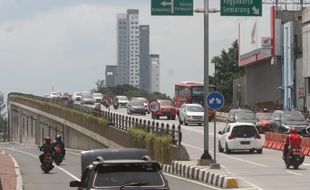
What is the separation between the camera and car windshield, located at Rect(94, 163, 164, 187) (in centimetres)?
1084

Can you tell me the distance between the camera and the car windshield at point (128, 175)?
10.8 m

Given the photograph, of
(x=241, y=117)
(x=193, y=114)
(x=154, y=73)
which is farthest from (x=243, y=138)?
(x=154, y=73)

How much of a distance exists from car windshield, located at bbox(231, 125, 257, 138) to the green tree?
7784 centimetres

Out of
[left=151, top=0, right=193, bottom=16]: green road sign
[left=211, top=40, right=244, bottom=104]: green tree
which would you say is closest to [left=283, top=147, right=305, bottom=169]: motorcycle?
[left=151, top=0, right=193, bottom=16]: green road sign

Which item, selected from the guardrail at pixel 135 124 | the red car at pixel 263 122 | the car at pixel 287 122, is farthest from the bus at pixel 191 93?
the car at pixel 287 122

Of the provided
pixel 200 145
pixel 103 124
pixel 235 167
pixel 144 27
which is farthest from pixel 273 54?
pixel 144 27

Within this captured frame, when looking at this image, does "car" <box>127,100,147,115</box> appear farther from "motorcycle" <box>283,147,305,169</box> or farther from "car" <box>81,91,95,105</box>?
"motorcycle" <box>283,147,305,169</box>

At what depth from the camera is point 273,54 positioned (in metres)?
71.2

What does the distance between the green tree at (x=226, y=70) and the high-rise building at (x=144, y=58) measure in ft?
216

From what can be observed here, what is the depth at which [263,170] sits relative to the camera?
26.9 metres

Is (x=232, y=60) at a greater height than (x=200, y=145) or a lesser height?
greater

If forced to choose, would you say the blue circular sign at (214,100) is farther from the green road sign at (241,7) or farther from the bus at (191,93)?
the bus at (191,93)

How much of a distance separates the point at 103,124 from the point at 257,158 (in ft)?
75.1

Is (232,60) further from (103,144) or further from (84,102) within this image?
Answer: (103,144)
